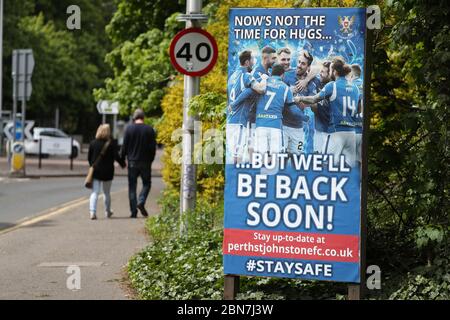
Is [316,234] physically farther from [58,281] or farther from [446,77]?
[58,281]

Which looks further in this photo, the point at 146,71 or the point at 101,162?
the point at 146,71

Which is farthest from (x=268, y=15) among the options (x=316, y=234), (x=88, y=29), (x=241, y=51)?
(x=88, y=29)

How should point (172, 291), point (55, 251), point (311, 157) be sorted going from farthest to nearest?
point (55, 251) → point (172, 291) → point (311, 157)

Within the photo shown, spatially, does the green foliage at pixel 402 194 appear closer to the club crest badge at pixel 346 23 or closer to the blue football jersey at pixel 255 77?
the club crest badge at pixel 346 23

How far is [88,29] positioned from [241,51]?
65222 mm

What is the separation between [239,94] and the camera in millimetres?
7754

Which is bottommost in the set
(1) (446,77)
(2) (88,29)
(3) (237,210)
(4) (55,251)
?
(4) (55,251)

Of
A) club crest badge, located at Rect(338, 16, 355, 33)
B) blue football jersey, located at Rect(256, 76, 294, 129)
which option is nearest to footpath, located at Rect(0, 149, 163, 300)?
blue football jersey, located at Rect(256, 76, 294, 129)

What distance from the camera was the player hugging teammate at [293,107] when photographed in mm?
7434

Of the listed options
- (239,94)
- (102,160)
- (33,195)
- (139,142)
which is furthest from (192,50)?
(33,195)

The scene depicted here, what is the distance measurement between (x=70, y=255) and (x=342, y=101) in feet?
16.9

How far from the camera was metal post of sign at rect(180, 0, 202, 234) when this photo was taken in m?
11.5

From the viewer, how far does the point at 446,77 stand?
26.0 feet

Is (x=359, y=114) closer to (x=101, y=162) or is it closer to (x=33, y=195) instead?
(x=101, y=162)
